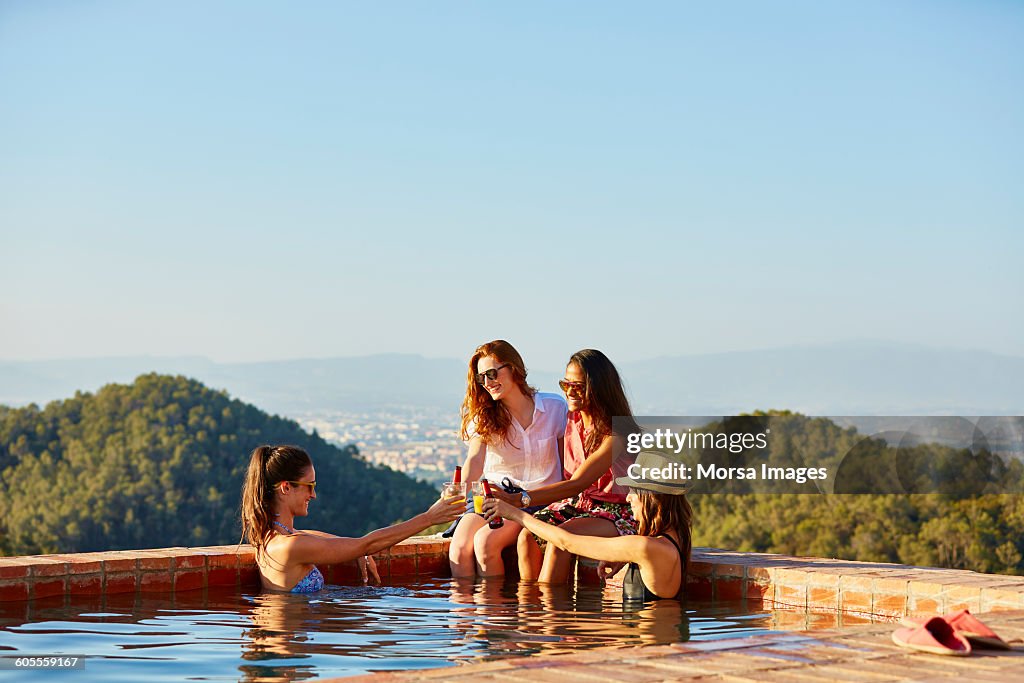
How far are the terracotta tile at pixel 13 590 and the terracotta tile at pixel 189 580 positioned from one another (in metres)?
0.85

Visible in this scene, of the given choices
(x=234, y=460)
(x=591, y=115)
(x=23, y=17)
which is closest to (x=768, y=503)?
(x=234, y=460)

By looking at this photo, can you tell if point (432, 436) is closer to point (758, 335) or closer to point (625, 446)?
point (758, 335)

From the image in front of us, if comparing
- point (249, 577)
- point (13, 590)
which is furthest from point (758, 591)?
point (13, 590)

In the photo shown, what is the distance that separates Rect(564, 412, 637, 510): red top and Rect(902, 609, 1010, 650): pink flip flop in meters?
2.96

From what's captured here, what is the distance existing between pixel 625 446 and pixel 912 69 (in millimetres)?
67476

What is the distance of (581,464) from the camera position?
744 centimetres

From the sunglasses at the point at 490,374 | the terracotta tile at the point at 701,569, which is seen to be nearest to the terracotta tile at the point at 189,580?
the sunglasses at the point at 490,374

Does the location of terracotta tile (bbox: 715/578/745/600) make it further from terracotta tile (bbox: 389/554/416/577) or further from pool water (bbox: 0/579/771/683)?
terracotta tile (bbox: 389/554/416/577)

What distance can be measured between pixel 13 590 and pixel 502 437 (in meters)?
2.78

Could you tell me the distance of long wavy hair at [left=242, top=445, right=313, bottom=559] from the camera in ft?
22.7

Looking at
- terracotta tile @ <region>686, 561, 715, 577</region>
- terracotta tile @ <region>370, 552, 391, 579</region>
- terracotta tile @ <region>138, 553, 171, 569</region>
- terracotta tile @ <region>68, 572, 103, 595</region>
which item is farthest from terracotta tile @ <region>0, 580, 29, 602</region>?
terracotta tile @ <region>686, 561, 715, 577</region>

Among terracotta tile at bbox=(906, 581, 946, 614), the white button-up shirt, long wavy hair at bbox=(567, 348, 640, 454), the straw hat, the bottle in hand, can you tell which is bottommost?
terracotta tile at bbox=(906, 581, 946, 614)

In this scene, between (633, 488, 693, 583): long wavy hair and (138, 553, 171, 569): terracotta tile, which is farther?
(138, 553, 171, 569): terracotta tile

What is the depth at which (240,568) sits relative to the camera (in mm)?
→ 7801
